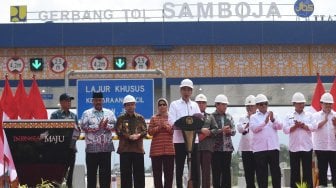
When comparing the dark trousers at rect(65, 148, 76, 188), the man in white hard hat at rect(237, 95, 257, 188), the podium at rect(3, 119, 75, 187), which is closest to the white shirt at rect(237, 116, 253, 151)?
the man in white hard hat at rect(237, 95, 257, 188)

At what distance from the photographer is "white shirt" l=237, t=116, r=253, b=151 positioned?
11516 mm

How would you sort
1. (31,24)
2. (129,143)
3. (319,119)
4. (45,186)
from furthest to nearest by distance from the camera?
(31,24)
(319,119)
(129,143)
(45,186)

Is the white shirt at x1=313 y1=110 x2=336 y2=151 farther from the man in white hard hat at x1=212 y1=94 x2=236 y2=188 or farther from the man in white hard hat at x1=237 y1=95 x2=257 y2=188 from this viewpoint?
the man in white hard hat at x1=212 y1=94 x2=236 y2=188

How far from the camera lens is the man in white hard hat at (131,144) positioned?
→ 10289mm

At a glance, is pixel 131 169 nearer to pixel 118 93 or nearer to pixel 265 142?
pixel 265 142

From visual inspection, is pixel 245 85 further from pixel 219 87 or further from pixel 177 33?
pixel 177 33

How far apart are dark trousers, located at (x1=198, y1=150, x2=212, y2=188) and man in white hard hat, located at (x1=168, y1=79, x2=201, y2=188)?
144 mm

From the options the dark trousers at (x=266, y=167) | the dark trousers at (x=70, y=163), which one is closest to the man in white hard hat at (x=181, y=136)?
the dark trousers at (x=266, y=167)

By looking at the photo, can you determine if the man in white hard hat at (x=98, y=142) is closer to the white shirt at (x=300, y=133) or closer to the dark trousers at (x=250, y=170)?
the dark trousers at (x=250, y=170)

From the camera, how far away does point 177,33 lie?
19.3 m

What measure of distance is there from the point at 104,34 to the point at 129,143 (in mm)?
9255

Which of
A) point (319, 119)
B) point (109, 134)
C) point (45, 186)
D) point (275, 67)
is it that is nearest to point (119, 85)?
point (109, 134)

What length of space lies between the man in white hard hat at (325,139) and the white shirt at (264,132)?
0.65 metres

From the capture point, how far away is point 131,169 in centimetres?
1045
